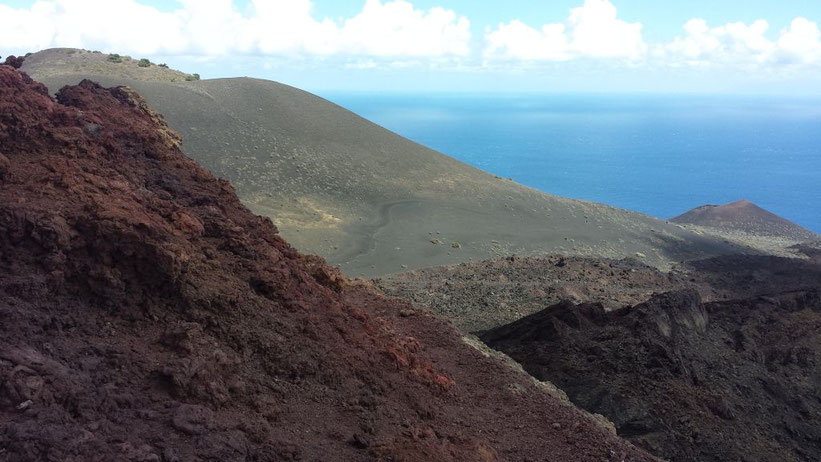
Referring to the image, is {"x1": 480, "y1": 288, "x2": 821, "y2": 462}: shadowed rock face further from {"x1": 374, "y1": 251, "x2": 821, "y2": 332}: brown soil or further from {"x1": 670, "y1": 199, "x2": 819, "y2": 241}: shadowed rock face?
{"x1": 670, "y1": 199, "x2": 819, "y2": 241}: shadowed rock face

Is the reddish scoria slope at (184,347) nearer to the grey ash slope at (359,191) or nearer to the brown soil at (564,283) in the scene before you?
the brown soil at (564,283)

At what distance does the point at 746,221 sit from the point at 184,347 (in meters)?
45.8

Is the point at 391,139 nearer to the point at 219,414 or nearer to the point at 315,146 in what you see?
the point at 315,146

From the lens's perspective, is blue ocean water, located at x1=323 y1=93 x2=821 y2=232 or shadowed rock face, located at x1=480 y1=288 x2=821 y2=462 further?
blue ocean water, located at x1=323 y1=93 x2=821 y2=232

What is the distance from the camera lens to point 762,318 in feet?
40.9

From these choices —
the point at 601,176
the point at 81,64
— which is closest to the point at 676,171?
the point at 601,176

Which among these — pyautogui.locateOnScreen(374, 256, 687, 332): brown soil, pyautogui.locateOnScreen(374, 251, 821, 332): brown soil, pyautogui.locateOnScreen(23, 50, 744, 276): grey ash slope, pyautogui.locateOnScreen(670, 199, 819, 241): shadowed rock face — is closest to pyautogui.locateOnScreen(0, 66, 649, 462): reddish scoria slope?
pyautogui.locateOnScreen(374, 256, 687, 332): brown soil

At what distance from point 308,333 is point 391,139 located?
30.0m

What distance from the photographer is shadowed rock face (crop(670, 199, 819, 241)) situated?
4194 cm

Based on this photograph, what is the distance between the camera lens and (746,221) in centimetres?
4334

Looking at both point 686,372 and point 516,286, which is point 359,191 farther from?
point 686,372

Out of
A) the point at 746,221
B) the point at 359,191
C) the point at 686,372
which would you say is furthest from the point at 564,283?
the point at 746,221

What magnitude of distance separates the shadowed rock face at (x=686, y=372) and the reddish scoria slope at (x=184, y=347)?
5.50ft

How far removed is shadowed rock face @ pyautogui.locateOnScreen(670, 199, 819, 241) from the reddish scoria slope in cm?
4032
